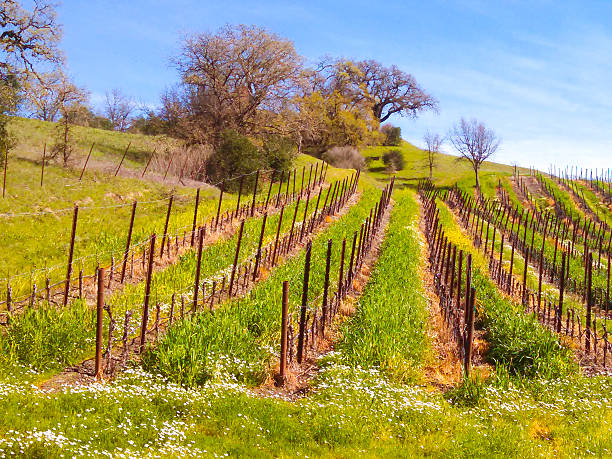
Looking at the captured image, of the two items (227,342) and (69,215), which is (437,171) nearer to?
(69,215)

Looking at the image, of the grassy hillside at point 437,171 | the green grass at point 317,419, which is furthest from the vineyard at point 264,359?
the grassy hillside at point 437,171

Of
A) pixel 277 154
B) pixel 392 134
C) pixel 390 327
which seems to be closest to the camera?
pixel 390 327

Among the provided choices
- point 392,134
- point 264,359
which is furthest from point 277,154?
point 392,134

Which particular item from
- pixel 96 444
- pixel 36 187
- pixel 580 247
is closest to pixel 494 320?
pixel 96 444

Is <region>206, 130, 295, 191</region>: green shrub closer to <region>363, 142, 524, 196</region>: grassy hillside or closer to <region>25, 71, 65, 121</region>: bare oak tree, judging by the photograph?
<region>25, 71, 65, 121</region>: bare oak tree

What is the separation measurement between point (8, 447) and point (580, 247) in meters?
40.2

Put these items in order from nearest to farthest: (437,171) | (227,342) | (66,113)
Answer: (227,342)
(66,113)
(437,171)

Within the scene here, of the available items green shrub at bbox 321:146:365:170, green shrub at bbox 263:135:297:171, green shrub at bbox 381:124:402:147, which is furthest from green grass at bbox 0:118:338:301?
green shrub at bbox 381:124:402:147

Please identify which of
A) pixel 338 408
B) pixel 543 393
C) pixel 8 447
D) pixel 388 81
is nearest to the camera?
pixel 8 447

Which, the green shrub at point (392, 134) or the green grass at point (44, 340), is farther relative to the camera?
the green shrub at point (392, 134)

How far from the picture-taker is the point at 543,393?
9.68 metres

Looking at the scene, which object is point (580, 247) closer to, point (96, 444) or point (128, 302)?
point (128, 302)

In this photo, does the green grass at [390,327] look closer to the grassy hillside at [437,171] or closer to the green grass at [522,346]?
the green grass at [522,346]

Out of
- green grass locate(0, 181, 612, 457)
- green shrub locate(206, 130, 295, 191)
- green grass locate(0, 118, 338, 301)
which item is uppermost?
green shrub locate(206, 130, 295, 191)
